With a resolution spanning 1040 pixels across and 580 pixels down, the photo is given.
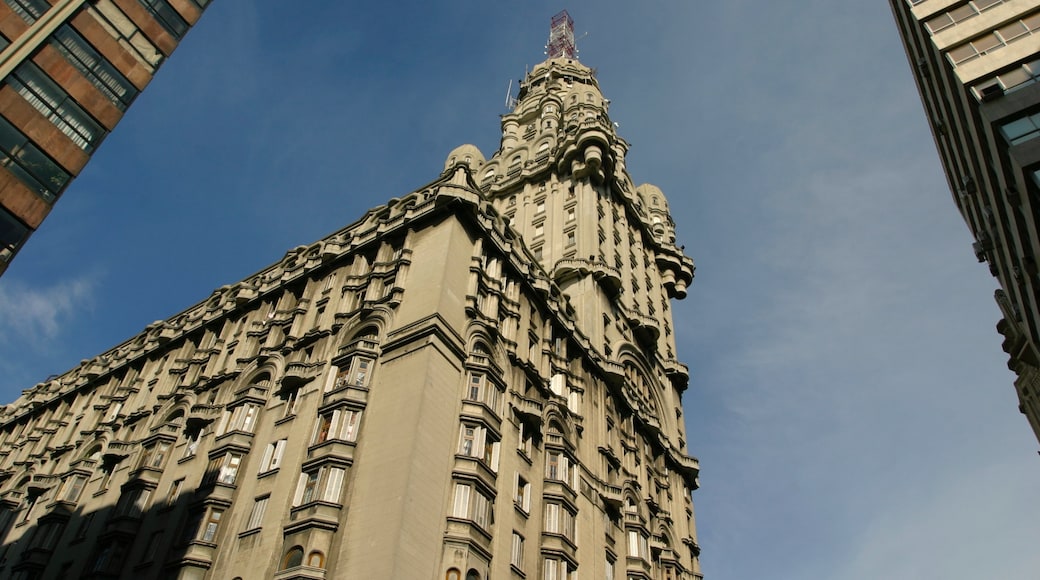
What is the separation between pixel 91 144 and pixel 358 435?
52.5ft

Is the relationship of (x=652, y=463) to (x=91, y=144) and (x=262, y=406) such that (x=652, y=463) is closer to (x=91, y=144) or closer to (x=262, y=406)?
(x=262, y=406)

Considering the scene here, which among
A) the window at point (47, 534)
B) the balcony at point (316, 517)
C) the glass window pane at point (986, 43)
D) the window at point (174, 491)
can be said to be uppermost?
the glass window pane at point (986, 43)

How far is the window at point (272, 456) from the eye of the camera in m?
34.5

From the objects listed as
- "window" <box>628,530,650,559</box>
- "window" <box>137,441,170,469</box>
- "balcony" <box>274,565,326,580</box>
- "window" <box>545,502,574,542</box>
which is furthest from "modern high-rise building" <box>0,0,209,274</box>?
"window" <box>628,530,650,559</box>

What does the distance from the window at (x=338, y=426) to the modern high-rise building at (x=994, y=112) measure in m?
28.0

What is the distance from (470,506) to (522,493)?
6.09 meters

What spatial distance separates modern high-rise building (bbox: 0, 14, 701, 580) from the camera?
102ft

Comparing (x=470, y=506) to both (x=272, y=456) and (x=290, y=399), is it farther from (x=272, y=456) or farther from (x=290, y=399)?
(x=290, y=399)

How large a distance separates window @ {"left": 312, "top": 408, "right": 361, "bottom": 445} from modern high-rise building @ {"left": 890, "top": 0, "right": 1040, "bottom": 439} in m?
28.0

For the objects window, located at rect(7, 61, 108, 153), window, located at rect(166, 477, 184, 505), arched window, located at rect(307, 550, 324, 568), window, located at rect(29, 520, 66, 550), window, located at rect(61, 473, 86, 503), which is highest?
window, located at rect(7, 61, 108, 153)

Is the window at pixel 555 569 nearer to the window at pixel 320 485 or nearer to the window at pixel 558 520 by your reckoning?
the window at pixel 558 520

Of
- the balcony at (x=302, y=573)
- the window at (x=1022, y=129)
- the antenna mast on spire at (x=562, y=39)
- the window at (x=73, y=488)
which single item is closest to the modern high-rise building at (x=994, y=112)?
the window at (x=1022, y=129)

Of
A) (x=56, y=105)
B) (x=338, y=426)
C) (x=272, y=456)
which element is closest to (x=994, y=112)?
(x=338, y=426)

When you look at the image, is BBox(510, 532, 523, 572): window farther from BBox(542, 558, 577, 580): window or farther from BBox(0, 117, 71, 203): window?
BBox(0, 117, 71, 203): window
